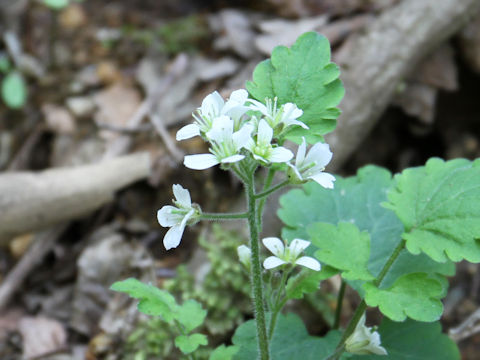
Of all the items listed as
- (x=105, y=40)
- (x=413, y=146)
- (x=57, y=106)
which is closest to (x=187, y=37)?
(x=105, y=40)

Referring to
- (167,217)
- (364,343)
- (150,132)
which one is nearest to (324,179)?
(167,217)

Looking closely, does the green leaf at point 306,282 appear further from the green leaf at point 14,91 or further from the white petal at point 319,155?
the green leaf at point 14,91

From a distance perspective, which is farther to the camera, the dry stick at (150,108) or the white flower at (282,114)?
the dry stick at (150,108)

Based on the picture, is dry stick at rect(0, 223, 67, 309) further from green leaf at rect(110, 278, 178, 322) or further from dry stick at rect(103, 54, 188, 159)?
green leaf at rect(110, 278, 178, 322)

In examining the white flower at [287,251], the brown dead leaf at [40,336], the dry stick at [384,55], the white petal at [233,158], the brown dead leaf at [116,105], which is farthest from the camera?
the brown dead leaf at [116,105]

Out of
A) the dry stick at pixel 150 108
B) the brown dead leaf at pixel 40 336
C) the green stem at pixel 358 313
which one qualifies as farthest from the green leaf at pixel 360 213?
the brown dead leaf at pixel 40 336

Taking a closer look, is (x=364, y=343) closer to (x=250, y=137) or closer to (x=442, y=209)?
(x=442, y=209)

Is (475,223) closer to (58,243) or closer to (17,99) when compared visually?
(58,243)

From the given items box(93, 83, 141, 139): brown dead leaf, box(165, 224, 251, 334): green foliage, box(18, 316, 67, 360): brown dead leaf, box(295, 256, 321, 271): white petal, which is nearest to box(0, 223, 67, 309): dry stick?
box(18, 316, 67, 360): brown dead leaf
